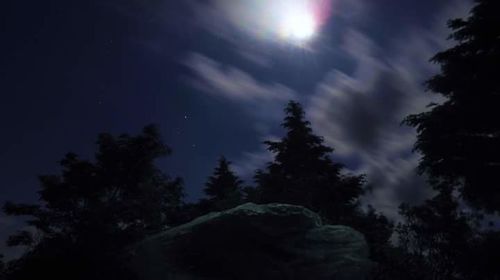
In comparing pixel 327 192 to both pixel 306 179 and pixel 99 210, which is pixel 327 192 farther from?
pixel 99 210

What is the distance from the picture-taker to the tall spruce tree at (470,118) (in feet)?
39.6

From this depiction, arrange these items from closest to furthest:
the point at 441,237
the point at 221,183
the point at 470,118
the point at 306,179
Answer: the point at 470,118 → the point at 441,237 → the point at 306,179 → the point at 221,183

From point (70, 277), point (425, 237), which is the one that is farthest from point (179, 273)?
point (425, 237)

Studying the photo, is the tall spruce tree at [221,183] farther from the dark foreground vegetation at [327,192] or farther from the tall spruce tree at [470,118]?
the tall spruce tree at [470,118]

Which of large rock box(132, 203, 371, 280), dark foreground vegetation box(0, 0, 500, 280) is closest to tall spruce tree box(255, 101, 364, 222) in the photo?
dark foreground vegetation box(0, 0, 500, 280)

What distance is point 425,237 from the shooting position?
17188 mm

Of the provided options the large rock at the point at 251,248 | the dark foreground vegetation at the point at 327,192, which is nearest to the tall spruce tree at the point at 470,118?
the dark foreground vegetation at the point at 327,192

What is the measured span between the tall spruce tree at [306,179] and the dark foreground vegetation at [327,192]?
0.22 ft

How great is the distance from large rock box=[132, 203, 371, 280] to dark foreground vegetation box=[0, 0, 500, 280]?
1.38m

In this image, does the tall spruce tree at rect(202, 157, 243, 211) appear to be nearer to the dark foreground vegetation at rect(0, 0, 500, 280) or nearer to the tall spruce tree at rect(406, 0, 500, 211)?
the dark foreground vegetation at rect(0, 0, 500, 280)

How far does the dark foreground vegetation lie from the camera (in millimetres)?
12281

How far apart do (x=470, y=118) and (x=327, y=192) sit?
12.7 meters

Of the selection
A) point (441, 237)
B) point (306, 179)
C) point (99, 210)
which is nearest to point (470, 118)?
point (441, 237)

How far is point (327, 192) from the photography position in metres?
24.2
